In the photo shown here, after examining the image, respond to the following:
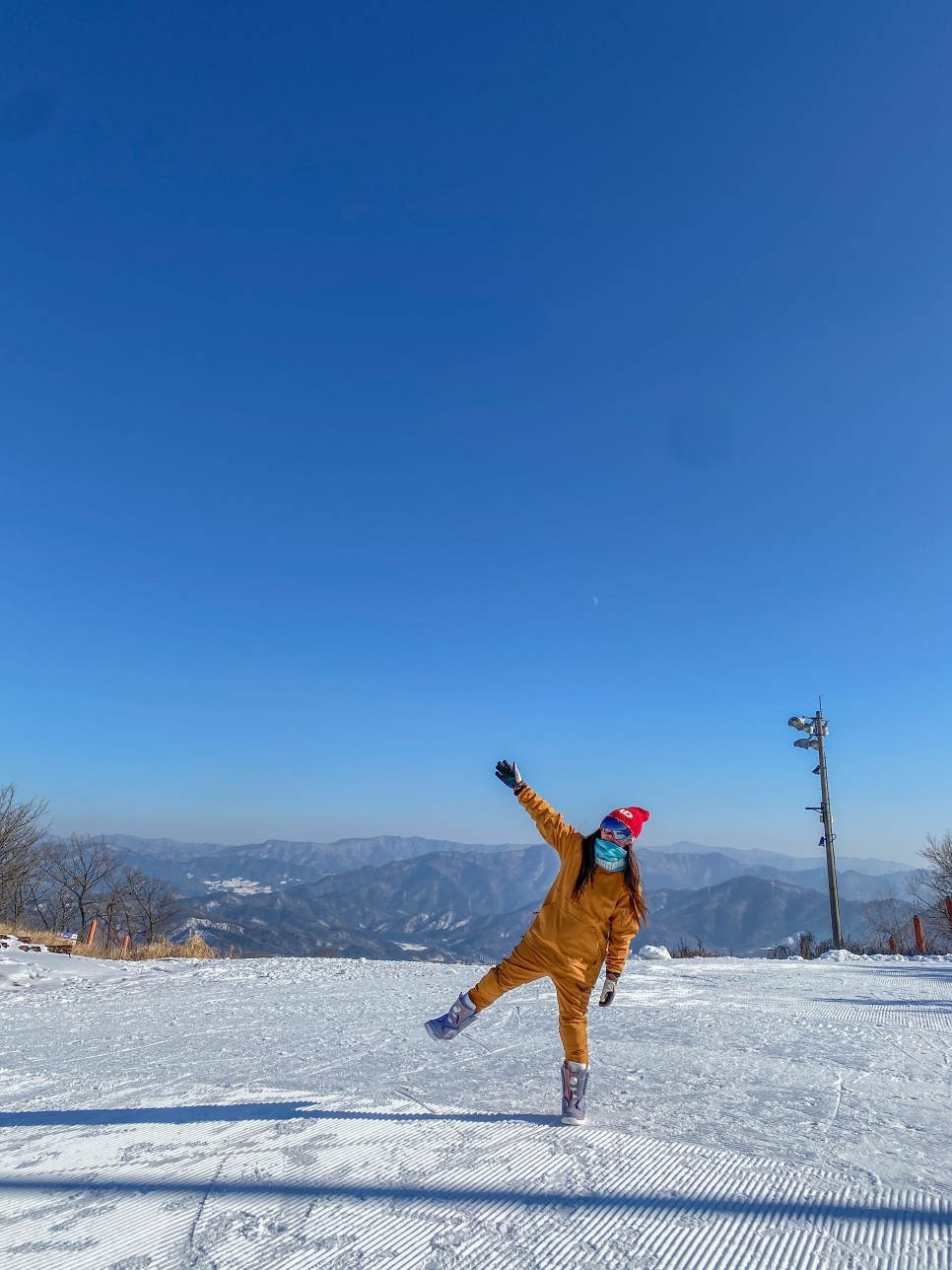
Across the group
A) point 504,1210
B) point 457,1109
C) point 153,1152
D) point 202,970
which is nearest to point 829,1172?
point 504,1210

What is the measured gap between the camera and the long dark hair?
154 inches

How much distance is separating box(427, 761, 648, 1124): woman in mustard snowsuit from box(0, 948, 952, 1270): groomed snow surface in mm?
581

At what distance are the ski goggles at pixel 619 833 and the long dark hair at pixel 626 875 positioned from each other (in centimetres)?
8

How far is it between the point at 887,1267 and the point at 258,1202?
6.99ft

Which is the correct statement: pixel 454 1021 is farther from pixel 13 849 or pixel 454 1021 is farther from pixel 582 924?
pixel 13 849

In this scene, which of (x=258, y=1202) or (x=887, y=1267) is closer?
(x=887, y=1267)

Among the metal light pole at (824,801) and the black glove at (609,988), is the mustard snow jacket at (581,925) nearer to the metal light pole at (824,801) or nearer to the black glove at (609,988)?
the black glove at (609,988)

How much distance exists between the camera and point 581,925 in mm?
3916

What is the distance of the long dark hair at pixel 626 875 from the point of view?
12.9 feet

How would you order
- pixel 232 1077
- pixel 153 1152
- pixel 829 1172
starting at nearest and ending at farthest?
pixel 829 1172 < pixel 153 1152 < pixel 232 1077

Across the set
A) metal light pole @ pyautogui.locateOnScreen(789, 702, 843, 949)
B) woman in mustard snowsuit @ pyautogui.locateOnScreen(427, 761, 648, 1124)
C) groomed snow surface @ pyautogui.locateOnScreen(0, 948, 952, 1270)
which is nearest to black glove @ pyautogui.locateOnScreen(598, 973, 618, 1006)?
woman in mustard snowsuit @ pyautogui.locateOnScreen(427, 761, 648, 1124)

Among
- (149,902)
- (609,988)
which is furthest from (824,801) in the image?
(149,902)

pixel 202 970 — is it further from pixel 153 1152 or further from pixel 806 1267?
pixel 806 1267

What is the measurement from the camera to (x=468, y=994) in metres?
→ 4.09
